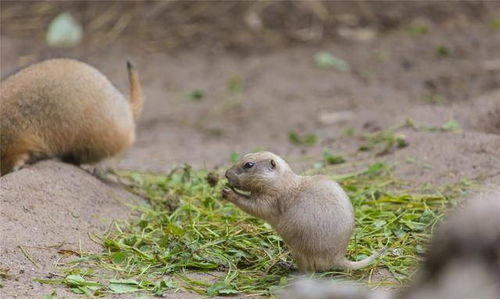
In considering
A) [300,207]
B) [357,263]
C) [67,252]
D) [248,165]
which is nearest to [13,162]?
[67,252]

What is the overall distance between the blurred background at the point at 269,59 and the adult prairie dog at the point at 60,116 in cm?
208

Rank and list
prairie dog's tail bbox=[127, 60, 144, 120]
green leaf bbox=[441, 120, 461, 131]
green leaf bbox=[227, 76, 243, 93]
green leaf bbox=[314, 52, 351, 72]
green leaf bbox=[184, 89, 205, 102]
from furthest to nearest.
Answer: green leaf bbox=[314, 52, 351, 72], green leaf bbox=[227, 76, 243, 93], green leaf bbox=[184, 89, 205, 102], green leaf bbox=[441, 120, 461, 131], prairie dog's tail bbox=[127, 60, 144, 120]

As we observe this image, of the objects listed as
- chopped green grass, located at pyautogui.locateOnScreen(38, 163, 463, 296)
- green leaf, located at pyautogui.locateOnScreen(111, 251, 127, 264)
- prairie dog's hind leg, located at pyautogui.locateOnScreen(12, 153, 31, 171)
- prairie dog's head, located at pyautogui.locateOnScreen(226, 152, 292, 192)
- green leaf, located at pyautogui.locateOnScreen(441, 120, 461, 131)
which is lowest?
green leaf, located at pyautogui.locateOnScreen(441, 120, 461, 131)

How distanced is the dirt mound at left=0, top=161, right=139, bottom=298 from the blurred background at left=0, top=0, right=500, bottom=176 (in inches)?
96.7

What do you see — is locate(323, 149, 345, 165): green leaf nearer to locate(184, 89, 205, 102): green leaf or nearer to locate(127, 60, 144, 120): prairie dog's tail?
locate(127, 60, 144, 120): prairie dog's tail

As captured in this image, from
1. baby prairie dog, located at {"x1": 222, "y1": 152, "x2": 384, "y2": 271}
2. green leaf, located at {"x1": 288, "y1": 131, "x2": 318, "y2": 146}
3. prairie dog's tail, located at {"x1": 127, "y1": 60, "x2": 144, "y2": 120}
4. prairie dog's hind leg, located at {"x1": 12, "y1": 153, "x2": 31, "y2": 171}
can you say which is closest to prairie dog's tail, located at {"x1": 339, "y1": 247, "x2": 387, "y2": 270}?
baby prairie dog, located at {"x1": 222, "y1": 152, "x2": 384, "y2": 271}

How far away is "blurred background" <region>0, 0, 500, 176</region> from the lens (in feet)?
35.2

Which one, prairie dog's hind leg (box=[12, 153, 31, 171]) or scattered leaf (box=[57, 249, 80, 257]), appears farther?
prairie dog's hind leg (box=[12, 153, 31, 171])

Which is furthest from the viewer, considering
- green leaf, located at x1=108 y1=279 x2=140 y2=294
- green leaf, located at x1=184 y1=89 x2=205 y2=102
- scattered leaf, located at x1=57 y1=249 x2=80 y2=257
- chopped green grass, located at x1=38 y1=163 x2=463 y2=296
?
green leaf, located at x1=184 y1=89 x2=205 y2=102

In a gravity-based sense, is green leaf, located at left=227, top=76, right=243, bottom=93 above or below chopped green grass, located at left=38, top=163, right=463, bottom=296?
below

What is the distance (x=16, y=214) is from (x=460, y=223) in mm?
3603

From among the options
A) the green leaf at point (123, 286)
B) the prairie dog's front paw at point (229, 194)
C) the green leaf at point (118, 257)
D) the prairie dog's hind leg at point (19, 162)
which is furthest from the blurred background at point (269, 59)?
the green leaf at point (123, 286)

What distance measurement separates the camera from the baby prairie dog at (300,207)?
534cm

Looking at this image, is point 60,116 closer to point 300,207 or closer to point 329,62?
point 300,207
